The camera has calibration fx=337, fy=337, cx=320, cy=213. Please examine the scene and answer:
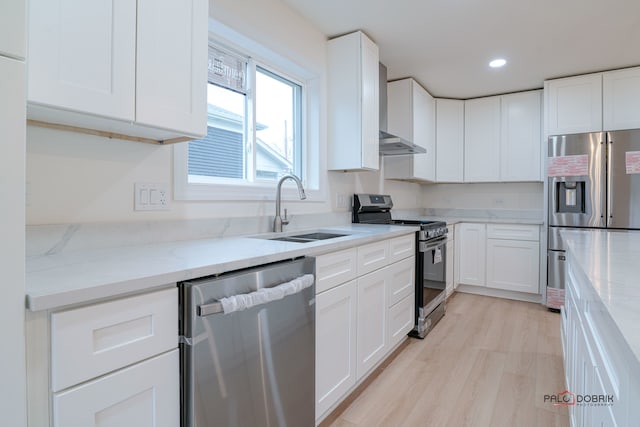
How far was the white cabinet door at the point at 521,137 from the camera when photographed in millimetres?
3863

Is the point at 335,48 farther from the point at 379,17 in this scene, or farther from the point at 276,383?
the point at 276,383

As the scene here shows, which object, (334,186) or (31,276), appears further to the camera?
(334,186)

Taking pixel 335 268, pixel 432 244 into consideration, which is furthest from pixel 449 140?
→ pixel 335 268

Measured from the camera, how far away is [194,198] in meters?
1.67

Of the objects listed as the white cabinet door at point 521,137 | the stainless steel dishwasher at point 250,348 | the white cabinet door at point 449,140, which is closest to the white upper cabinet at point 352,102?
the stainless steel dishwasher at point 250,348

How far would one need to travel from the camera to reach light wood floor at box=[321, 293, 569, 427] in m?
1.73

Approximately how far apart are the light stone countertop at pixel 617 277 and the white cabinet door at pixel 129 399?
1.00m

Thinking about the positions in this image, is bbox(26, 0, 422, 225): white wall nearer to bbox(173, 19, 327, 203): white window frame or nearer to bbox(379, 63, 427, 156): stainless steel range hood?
bbox(173, 19, 327, 203): white window frame

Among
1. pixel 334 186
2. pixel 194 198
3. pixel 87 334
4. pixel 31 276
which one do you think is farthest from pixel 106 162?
pixel 334 186

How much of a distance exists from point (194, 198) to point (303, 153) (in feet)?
3.78

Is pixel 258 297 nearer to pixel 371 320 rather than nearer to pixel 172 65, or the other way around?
pixel 172 65

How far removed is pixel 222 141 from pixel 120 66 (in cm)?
93

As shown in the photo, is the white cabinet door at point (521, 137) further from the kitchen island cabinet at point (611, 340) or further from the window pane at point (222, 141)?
the window pane at point (222, 141)

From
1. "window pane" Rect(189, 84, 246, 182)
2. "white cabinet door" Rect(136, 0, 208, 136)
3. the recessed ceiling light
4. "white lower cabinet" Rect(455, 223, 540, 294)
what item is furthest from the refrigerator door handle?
"white cabinet door" Rect(136, 0, 208, 136)
